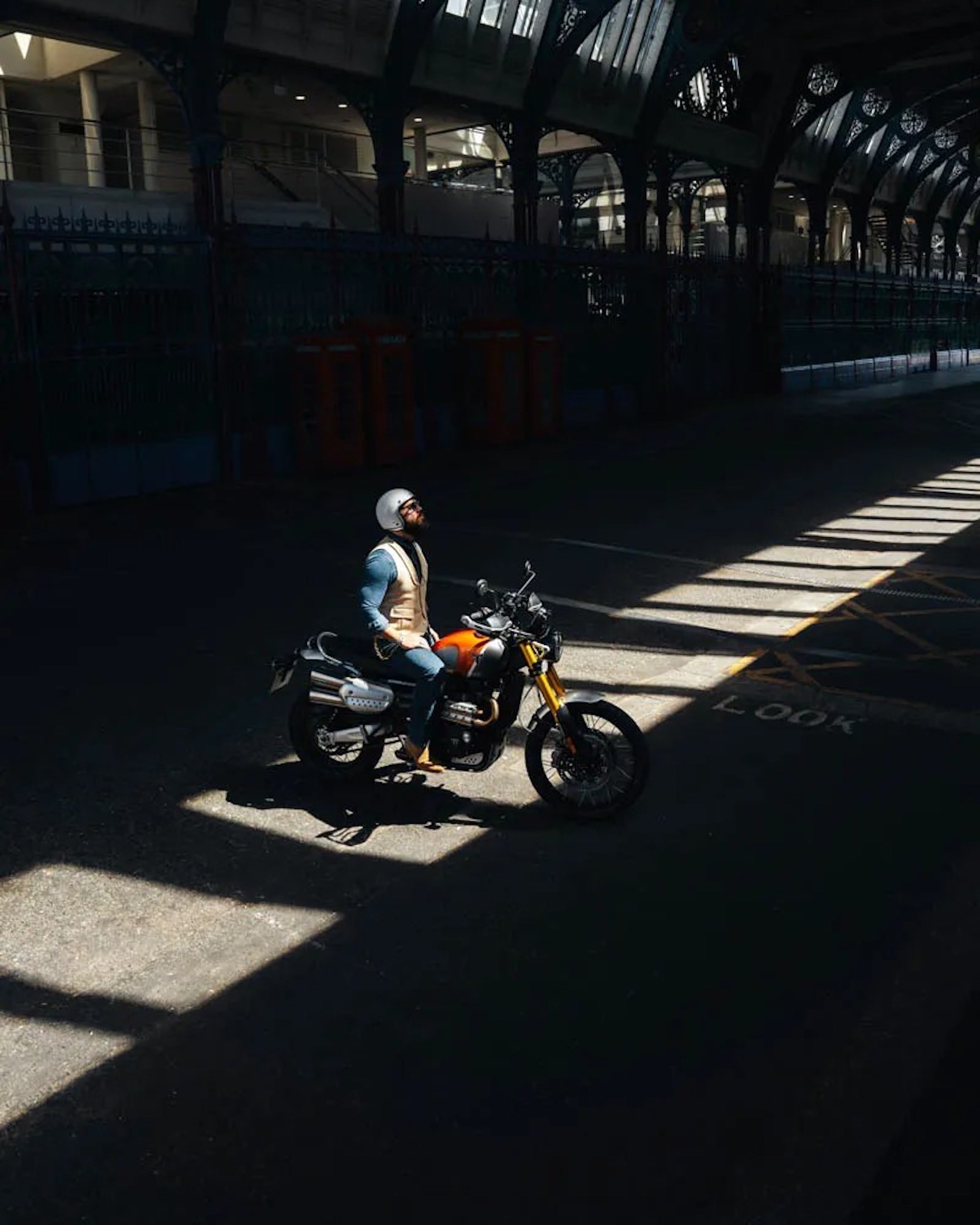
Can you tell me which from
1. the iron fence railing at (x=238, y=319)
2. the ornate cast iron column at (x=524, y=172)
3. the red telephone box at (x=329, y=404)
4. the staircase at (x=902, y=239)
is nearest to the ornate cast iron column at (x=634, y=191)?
the iron fence railing at (x=238, y=319)

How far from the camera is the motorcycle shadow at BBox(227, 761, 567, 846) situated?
6047mm

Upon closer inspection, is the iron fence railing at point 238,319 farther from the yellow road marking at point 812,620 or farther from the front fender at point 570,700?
the front fender at point 570,700

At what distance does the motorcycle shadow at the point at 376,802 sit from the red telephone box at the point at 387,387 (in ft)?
49.4

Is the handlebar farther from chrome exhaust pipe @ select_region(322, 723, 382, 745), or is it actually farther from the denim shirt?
chrome exhaust pipe @ select_region(322, 723, 382, 745)

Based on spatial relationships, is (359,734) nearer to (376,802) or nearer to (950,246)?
(376,802)

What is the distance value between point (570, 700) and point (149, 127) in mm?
30135

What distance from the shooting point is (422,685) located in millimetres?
6035

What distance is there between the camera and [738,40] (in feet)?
115

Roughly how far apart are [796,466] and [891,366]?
102ft

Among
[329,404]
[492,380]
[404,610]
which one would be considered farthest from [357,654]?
[492,380]

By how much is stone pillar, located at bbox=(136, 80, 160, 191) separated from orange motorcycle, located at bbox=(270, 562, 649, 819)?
2677 cm

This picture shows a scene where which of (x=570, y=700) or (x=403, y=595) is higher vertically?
(x=403, y=595)

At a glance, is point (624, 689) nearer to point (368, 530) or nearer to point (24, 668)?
point (24, 668)

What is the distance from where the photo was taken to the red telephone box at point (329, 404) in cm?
2017
